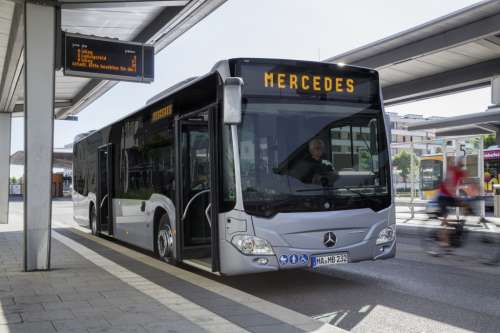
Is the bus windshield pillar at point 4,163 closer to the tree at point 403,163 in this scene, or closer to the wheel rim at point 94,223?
the wheel rim at point 94,223

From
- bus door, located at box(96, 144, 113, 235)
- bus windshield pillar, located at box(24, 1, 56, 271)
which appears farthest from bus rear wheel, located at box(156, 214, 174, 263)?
bus door, located at box(96, 144, 113, 235)

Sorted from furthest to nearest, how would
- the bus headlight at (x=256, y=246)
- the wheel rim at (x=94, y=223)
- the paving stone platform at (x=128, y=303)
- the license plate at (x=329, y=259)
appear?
the wheel rim at (x=94, y=223)
the license plate at (x=329, y=259)
the bus headlight at (x=256, y=246)
the paving stone platform at (x=128, y=303)

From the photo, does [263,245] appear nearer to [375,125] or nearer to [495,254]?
[375,125]

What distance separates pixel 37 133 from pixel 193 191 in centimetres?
261

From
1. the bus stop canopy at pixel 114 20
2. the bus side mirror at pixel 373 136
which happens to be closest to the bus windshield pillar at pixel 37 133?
the bus stop canopy at pixel 114 20

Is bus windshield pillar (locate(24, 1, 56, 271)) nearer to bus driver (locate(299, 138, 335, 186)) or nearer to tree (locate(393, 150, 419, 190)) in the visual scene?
bus driver (locate(299, 138, 335, 186))

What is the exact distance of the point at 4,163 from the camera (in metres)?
23.1

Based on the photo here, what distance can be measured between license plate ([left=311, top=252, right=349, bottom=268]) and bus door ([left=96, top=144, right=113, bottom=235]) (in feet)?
24.0

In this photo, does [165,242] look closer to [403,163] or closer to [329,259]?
[329,259]

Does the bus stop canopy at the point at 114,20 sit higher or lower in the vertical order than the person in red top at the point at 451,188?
higher

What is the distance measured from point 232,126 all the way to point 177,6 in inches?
211

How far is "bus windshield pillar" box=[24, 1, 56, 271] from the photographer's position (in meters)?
8.99

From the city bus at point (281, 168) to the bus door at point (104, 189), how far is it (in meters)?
4.95

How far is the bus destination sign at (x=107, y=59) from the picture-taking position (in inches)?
459
